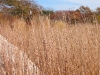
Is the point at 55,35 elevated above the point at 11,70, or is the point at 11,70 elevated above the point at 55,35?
the point at 55,35

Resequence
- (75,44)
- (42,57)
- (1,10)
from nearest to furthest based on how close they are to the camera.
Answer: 1. (42,57)
2. (75,44)
3. (1,10)

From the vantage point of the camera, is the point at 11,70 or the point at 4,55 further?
the point at 4,55

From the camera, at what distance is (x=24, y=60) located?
3.58m

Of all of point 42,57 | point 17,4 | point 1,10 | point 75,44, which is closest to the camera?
point 42,57

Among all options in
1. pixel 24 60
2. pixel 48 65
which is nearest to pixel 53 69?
pixel 48 65

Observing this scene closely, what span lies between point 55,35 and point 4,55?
0.93 metres

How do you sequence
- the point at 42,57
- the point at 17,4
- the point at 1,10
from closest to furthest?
the point at 42,57 < the point at 1,10 < the point at 17,4

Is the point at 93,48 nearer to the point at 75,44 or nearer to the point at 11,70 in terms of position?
the point at 75,44

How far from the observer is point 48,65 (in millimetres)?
3738

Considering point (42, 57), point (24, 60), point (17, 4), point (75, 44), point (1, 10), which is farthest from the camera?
point (17, 4)

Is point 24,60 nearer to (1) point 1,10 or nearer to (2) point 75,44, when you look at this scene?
(2) point 75,44

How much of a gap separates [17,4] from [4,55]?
20.1 metres

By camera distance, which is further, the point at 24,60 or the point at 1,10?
the point at 1,10

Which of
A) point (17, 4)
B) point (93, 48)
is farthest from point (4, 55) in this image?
point (17, 4)
